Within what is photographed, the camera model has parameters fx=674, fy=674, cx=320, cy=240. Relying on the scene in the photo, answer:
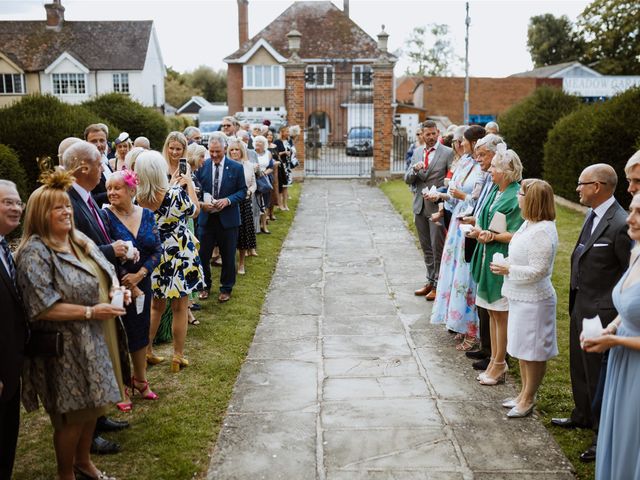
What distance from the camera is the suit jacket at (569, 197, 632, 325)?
14.8 ft

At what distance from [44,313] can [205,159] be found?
509 cm

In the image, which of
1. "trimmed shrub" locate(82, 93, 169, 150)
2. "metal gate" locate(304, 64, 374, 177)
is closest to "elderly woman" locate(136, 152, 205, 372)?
"trimmed shrub" locate(82, 93, 169, 150)

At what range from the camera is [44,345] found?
3873 millimetres

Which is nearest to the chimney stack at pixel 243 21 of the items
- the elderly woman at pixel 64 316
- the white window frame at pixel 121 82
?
the white window frame at pixel 121 82

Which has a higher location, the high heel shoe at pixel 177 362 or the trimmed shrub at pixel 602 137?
the trimmed shrub at pixel 602 137

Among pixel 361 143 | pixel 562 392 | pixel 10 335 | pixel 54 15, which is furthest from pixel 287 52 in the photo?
pixel 10 335

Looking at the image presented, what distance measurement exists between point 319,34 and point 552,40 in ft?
102

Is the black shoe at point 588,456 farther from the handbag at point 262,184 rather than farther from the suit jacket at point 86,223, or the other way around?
the handbag at point 262,184

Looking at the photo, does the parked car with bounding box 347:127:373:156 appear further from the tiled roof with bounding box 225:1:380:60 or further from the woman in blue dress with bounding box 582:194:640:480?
the woman in blue dress with bounding box 582:194:640:480

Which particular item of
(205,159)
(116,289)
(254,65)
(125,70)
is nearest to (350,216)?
(205,159)

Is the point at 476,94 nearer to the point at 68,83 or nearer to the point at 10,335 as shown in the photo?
the point at 68,83

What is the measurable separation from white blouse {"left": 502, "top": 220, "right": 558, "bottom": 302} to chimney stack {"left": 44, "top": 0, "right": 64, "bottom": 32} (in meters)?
53.0

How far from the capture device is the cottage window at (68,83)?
4891cm

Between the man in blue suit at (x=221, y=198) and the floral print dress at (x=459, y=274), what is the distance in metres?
2.81
